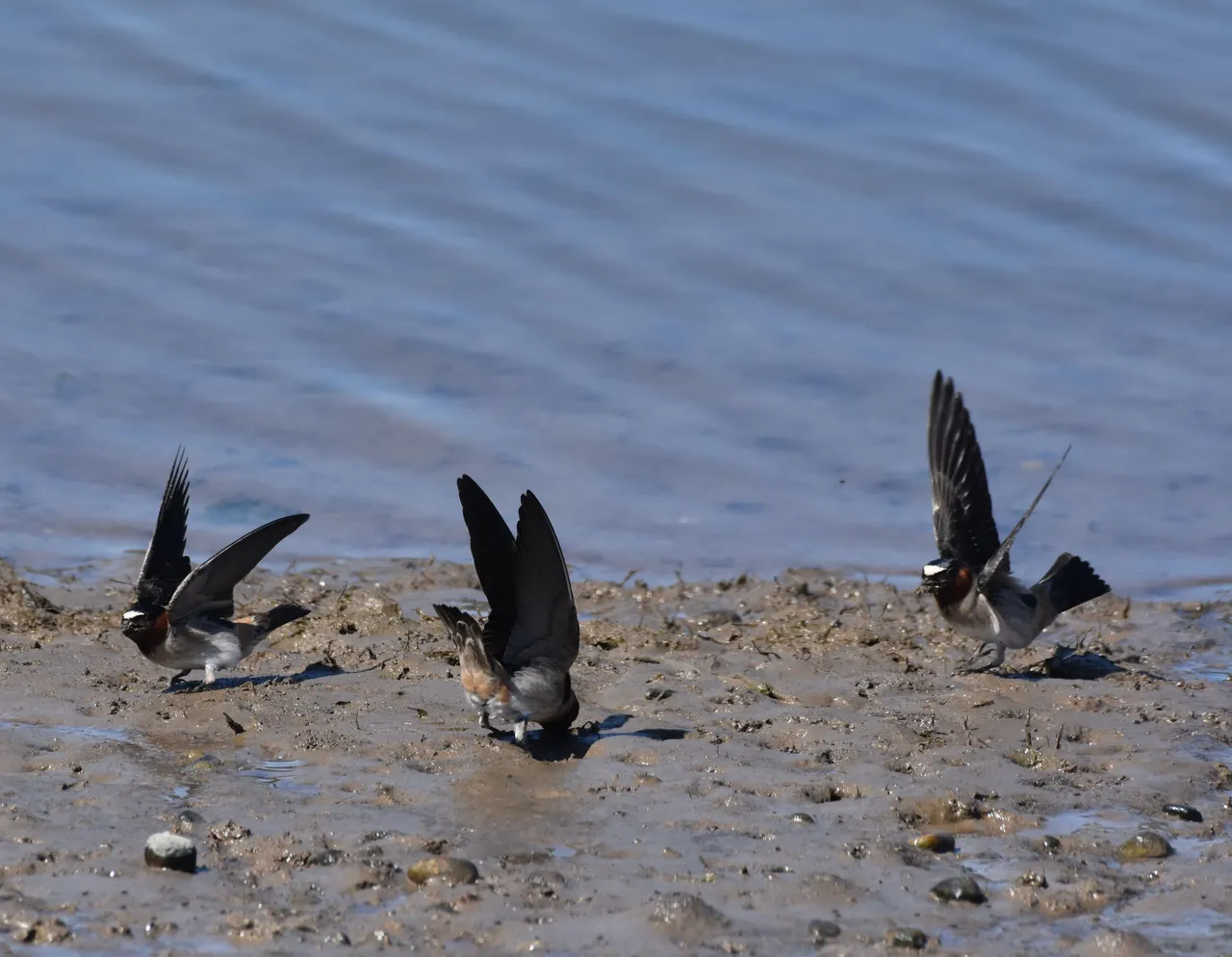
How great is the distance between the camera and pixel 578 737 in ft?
23.6

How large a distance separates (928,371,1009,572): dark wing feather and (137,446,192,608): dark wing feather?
393 cm

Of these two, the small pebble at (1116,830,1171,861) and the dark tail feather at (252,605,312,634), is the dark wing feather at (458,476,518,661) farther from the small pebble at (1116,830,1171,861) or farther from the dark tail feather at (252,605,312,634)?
the small pebble at (1116,830,1171,861)

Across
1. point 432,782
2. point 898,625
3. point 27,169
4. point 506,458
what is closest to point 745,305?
point 506,458

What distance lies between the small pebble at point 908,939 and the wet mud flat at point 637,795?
1cm

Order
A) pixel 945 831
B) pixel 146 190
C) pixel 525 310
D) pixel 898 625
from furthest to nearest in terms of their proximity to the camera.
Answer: pixel 146 190
pixel 525 310
pixel 898 625
pixel 945 831

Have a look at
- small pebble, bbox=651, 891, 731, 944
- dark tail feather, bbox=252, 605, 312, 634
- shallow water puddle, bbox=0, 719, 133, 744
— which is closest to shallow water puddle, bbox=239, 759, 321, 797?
shallow water puddle, bbox=0, 719, 133, 744

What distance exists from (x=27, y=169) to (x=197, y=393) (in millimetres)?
4557

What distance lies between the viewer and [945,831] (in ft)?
19.9

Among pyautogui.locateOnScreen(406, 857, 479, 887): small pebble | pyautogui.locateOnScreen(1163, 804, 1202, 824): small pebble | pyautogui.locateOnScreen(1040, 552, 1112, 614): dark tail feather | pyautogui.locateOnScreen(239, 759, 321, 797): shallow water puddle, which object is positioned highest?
pyautogui.locateOnScreen(1040, 552, 1112, 614): dark tail feather

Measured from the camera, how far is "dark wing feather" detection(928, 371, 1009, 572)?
371 inches

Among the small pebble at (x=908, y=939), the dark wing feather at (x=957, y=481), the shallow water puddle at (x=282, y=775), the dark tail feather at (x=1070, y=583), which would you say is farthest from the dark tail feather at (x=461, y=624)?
the dark tail feather at (x=1070, y=583)

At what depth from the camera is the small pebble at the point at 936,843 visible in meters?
5.85

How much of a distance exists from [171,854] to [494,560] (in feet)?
7.29

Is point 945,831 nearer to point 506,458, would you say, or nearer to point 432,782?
point 432,782
